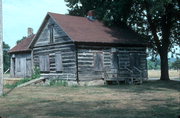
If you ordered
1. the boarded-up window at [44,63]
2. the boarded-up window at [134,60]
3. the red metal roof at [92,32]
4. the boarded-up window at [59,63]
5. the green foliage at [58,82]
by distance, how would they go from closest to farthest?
the green foliage at [58,82], the red metal roof at [92,32], the boarded-up window at [59,63], the boarded-up window at [44,63], the boarded-up window at [134,60]

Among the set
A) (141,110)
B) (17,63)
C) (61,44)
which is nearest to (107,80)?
(61,44)

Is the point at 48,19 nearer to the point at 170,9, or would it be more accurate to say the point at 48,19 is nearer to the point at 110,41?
the point at 110,41

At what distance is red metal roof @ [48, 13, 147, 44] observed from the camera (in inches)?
1009

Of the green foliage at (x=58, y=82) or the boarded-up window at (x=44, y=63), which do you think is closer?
the green foliage at (x=58, y=82)

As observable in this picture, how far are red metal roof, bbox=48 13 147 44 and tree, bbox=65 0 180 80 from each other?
1206 mm

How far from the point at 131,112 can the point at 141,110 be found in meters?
0.58

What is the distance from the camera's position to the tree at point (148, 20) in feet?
92.8

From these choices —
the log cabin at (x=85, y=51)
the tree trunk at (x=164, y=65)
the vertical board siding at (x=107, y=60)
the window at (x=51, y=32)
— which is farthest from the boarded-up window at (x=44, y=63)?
the tree trunk at (x=164, y=65)

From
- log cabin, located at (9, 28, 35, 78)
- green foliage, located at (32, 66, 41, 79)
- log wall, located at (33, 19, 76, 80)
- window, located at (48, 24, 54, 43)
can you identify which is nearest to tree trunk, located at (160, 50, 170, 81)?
log wall, located at (33, 19, 76, 80)

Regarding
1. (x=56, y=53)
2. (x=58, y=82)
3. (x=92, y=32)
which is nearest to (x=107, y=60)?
(x=92, y=32)

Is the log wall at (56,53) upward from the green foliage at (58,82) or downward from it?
upward

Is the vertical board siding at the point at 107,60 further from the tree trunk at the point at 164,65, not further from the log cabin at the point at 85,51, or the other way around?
the tree trunk at the point at 164,65

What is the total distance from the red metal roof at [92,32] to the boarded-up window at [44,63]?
398cm

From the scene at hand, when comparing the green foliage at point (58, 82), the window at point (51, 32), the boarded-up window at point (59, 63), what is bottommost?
the green foliage at point (58, 82)
